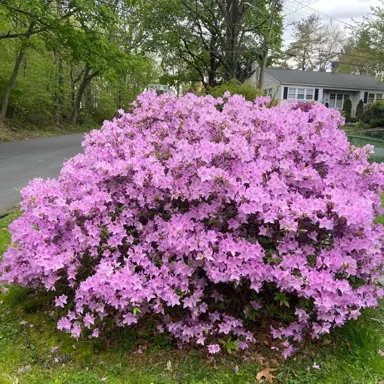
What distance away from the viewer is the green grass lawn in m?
2.51

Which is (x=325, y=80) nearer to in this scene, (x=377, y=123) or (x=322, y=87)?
(x=322, y=87)

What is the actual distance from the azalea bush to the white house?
36.2 meters

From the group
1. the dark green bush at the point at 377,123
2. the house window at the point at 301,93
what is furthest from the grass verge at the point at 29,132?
the dark green bush at the point at 377,123

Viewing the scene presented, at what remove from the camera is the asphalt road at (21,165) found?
7.62 m

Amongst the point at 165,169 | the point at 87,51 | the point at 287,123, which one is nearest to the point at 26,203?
the point at 165,169

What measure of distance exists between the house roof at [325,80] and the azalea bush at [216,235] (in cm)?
3658

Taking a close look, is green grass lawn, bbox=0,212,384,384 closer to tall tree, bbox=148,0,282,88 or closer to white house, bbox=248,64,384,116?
tall tree, bbox=148,0,282,88

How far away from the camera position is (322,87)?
127 ft

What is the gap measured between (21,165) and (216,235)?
9709mm

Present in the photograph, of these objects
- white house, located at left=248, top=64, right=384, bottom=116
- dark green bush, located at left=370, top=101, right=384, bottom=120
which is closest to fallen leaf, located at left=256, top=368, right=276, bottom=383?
dark green bush, located at left=370, top=101, right=384, bottom=120

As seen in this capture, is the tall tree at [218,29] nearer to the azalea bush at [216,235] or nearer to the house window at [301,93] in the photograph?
the house window at [301,93]

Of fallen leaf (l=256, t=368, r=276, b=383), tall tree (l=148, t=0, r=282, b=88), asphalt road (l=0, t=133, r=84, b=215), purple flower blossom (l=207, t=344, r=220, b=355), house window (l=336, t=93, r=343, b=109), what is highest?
tall tree (l=148, t=0, r=282, b=88)

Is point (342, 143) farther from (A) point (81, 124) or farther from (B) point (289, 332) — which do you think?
(A) point (81, 124)

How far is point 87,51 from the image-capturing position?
14.4 m
